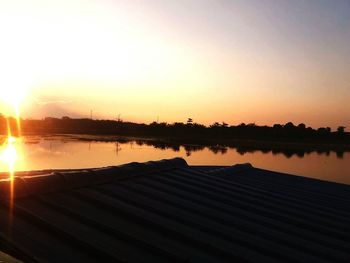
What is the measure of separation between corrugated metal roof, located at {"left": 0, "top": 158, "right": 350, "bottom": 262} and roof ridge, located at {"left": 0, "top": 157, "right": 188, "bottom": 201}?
1cm

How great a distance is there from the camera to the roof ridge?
15.4 ft

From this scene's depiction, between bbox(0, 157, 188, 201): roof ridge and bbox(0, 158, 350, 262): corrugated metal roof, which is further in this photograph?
bbox(0, 157, 188, 201): roof ridge

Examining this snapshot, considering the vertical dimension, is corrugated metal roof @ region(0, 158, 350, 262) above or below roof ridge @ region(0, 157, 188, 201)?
below

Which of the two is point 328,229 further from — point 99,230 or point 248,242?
point 99,230

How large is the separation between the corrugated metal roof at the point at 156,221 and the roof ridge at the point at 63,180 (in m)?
0.01

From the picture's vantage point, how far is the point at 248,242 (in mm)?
5102

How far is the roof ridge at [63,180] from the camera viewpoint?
4.69 m

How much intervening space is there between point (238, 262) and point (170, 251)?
88 centimetres

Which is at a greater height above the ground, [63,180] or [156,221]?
[63,180]

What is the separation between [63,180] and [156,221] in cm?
151

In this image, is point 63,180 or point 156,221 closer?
point 156,221

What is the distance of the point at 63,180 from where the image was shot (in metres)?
5.41

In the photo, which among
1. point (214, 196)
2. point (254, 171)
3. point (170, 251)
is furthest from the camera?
point (254, 171)

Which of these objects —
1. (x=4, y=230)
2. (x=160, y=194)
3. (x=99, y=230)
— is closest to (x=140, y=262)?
(x=99, y=230)
